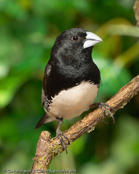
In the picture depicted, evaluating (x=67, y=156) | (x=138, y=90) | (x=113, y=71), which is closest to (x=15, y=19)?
(x=113, y=71)

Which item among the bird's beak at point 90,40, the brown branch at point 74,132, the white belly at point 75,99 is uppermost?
the bird's beak at point 90,40

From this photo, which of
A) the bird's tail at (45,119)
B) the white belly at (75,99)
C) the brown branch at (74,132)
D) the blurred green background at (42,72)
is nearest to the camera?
the brown branch at (74,132)

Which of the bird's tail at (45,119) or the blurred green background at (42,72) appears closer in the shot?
the bird's tail at (45,119)

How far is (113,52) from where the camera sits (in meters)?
3.93

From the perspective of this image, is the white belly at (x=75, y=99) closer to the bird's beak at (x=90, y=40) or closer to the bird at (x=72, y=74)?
the bird at (x=72, y=74)

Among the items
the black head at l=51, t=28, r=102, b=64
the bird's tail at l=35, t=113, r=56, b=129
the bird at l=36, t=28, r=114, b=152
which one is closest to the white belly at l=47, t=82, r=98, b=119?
the bird at l=36, t=28, r=114, b=152

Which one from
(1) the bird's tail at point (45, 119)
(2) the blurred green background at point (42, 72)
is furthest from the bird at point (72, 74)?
(2) the blurred green background at point (42, 72)

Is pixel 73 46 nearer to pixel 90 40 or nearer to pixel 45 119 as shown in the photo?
pixel 90 40

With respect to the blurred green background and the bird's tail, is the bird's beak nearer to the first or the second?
the blurred green background

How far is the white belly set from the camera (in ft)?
8.50

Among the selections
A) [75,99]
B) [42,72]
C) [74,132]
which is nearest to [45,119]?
[42,72]

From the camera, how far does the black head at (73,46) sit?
106 inches

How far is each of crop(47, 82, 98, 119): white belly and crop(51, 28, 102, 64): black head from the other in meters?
0.23

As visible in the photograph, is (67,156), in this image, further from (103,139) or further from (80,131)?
(80,131)
